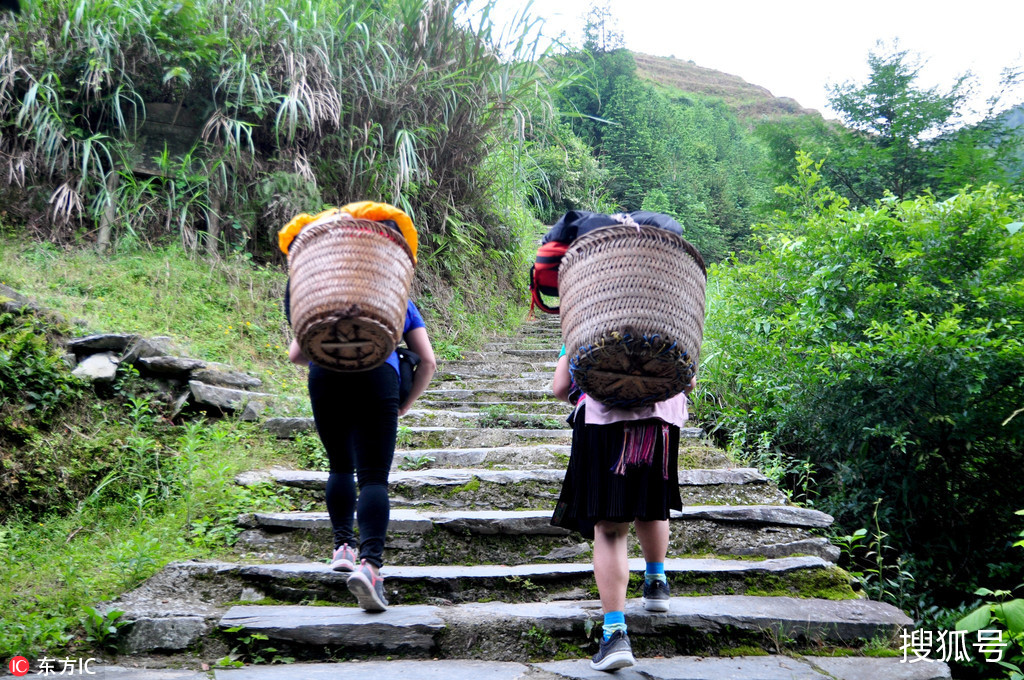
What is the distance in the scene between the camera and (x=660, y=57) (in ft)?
169

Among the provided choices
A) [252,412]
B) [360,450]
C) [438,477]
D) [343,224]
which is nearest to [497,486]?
[438,477]

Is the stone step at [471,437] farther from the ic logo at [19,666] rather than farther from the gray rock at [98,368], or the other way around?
the ic logo at [19,666]

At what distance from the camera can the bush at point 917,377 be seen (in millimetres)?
3635

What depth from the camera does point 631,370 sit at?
2.04 meters

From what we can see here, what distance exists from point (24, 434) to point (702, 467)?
3729mm

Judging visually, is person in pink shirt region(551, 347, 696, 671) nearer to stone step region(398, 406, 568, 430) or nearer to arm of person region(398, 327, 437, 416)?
arm of person region(398, 327, 437, 416)

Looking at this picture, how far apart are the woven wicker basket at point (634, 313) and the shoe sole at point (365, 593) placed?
1016 mm

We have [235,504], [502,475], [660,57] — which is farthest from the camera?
[660,57]

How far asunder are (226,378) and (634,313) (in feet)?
10.7

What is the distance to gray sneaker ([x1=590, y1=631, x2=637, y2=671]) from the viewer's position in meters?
2.16

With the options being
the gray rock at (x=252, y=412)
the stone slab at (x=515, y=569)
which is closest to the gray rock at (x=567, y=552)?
the stone slab at (x=515, y=569)

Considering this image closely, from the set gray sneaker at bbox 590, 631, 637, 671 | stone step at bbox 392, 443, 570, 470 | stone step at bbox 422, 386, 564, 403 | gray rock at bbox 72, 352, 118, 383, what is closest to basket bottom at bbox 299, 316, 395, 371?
gray sneaker at bbox 590, 631, 637, 671

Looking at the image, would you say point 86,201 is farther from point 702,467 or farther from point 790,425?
point 790,425

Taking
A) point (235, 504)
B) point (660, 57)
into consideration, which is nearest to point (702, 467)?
point (235, 504)
